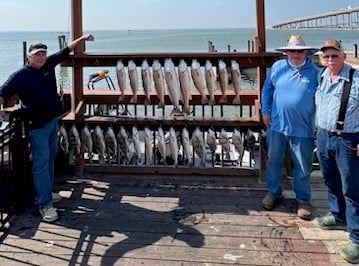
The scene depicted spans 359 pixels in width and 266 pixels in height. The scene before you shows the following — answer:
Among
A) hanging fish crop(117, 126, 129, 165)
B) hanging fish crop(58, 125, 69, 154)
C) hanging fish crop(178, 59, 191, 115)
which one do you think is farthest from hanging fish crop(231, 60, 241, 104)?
hanging fish crop(58, 125, 69, 154)

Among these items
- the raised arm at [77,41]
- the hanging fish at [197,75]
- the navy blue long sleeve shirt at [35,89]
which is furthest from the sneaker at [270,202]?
the raised arm at [77,41]

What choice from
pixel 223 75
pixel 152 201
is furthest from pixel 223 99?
pixel 152 201

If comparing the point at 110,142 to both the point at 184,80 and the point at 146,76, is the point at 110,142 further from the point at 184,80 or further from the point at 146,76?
the point at 184,80

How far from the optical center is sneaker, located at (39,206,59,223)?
13.4 ft

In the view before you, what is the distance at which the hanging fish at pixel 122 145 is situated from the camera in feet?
16.9

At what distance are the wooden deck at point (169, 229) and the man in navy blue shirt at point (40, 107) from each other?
250mm

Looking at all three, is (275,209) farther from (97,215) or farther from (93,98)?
(93,98)

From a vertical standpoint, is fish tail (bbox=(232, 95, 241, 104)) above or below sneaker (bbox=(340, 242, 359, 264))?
above

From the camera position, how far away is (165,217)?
4.23 meters

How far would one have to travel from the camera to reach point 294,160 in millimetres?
4203

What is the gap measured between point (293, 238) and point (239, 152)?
4.91ft

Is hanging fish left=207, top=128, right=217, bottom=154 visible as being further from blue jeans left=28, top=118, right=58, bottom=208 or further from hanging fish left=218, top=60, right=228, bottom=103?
blue jeans left=28, top=118, right=58, bottom=208

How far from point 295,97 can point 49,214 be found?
2274mm

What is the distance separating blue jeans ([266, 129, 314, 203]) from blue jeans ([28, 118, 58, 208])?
192 centimetres
